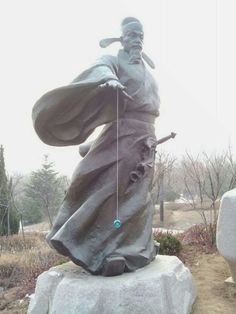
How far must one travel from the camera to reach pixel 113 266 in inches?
149

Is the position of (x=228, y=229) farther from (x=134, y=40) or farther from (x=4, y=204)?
(x=4, y=204)

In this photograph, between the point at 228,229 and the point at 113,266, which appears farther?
the point at 228,229

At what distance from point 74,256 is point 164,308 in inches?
36.1

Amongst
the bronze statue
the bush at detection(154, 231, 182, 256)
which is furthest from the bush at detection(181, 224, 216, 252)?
the bronze statue

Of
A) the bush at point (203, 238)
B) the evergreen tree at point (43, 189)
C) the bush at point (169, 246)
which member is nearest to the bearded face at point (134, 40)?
the bush at point (169, 246)

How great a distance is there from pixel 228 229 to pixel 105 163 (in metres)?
1.65

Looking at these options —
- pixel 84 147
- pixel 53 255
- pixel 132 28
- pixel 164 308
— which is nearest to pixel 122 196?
pixel 84 147

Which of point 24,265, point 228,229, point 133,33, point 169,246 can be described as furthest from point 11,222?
point 133,33

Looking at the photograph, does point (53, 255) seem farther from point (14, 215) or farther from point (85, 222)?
point (14, 215)

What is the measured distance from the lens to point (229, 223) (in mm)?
4688

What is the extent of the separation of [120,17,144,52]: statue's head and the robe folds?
0.43 ft

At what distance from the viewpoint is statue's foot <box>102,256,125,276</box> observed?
3.79 metres

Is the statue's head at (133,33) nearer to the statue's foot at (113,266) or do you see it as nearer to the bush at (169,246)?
the statue's foot at (113,266)

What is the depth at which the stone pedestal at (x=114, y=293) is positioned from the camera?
354cm
